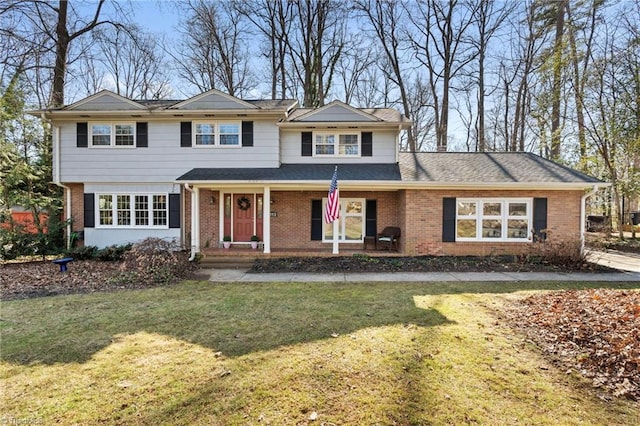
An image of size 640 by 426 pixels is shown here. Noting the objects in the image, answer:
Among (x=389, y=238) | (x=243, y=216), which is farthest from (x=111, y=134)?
(x=389, y=238)

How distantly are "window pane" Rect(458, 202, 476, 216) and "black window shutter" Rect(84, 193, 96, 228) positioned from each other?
1373 centimetres

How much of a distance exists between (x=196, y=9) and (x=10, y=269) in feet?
63.1

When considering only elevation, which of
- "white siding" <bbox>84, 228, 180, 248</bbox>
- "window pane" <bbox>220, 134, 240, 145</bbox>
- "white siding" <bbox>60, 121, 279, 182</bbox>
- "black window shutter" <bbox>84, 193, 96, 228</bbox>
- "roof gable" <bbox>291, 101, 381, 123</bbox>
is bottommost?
"white siding" <bbox>84, 228, 180, 248</bbox>

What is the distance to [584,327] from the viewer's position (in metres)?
4.65

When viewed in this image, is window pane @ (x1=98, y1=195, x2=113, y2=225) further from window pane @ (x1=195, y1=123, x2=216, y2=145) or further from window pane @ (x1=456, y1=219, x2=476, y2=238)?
window pane @ (x1=456, y1=219, x2=476, y2=238)

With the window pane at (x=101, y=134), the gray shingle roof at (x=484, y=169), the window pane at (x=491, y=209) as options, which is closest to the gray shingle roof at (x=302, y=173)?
the gray shingle roof at (x=484, y=169)

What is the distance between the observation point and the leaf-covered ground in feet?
11.7

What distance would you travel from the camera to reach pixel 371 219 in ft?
42.3

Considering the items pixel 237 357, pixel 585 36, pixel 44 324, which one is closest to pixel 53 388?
pixel 237 357

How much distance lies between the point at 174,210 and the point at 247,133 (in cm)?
408

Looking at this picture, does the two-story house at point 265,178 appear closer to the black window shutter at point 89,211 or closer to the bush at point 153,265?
the black window shutter at point 89,211

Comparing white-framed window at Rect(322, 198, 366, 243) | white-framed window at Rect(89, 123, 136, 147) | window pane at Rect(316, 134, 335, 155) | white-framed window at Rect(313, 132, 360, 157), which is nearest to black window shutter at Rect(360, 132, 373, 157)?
white-framed window at Rect(313, 132, 360, 157)

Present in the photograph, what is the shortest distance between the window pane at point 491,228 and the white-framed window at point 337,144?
17.9 ft

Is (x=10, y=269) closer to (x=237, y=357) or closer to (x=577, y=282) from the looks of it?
(x=237, y=357)
